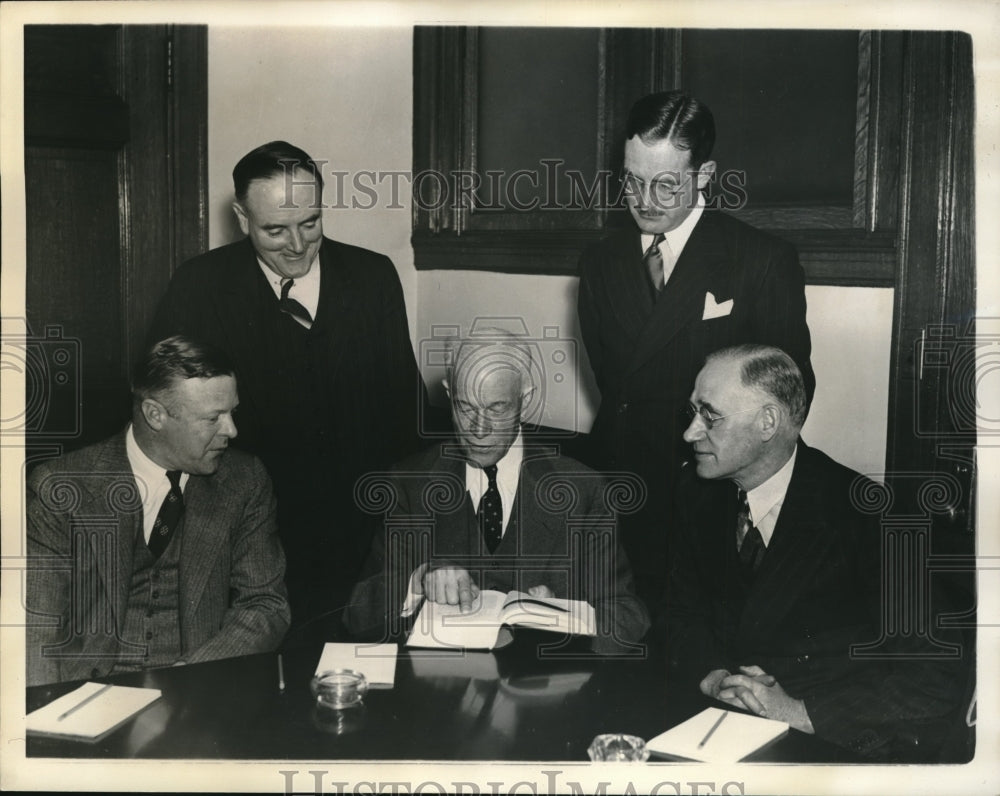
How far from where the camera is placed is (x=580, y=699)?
2471 millimetres

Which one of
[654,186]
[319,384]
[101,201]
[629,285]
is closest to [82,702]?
[319,384]

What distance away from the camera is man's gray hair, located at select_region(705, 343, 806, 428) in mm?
2908

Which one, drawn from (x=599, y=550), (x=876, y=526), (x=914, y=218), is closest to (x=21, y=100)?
(x=599, y=550)

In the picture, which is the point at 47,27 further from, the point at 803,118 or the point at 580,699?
the point at 580,699

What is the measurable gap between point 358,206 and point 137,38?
0.78 m

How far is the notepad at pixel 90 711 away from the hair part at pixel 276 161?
145 cm

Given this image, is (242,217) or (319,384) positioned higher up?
(242,217)

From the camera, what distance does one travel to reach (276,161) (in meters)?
2.97

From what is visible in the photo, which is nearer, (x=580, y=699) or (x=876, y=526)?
(x=580, y=699)

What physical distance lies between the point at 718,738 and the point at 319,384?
1.52 meters

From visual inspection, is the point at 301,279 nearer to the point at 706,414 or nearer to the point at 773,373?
the point at 706,414

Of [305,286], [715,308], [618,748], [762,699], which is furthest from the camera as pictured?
[305,286]

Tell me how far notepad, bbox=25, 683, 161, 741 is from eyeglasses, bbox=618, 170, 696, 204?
187 cm

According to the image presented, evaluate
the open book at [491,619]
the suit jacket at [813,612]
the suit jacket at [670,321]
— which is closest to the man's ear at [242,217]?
the suit jacket at [670,321]
